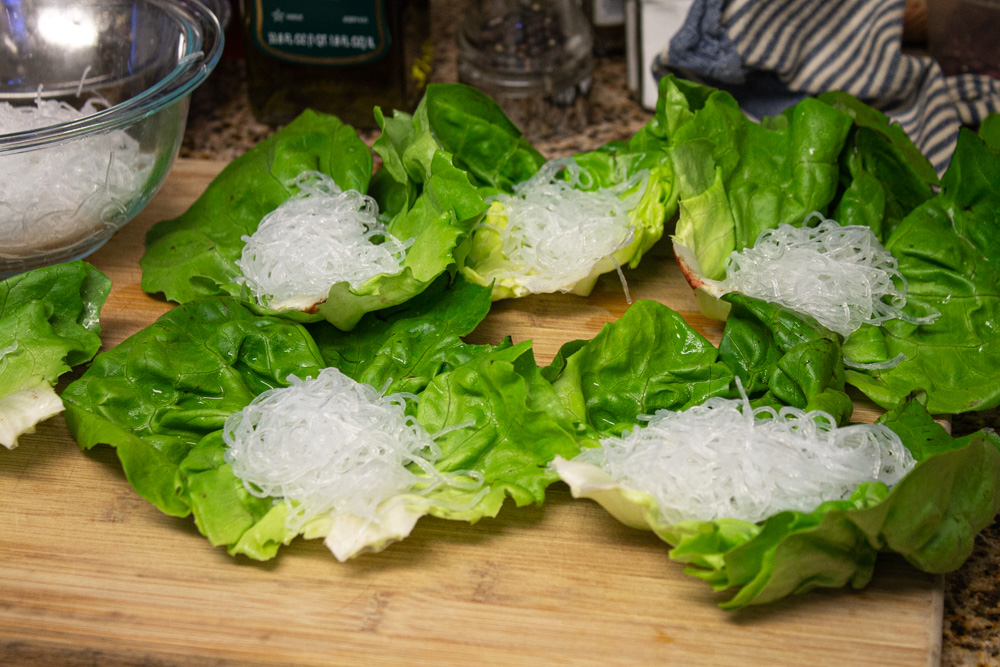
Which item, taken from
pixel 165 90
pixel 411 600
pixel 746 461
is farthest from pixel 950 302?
pixel 165 90

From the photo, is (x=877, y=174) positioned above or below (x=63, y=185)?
below

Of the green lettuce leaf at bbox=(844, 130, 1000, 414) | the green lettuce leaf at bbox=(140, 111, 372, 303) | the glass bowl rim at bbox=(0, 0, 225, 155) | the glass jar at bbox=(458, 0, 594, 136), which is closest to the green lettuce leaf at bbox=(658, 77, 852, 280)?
the green lettuce leaf at bbox=(844, 130, 1000, 414)

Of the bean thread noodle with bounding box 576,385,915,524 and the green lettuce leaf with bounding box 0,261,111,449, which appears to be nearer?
the bean thread noodle with bounding box 576,385,915,524

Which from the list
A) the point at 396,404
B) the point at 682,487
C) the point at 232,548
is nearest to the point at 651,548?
the point at 682,487

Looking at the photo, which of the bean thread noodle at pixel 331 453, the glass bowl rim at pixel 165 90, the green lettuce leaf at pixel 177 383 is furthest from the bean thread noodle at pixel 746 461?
the glass bowl rim at pixel 165 90

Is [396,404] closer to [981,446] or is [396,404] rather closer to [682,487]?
[682,487]

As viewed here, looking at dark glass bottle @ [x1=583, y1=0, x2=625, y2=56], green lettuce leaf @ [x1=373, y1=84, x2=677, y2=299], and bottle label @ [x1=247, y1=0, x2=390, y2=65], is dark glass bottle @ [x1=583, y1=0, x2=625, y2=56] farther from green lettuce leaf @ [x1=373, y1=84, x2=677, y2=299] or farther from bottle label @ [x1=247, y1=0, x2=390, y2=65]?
green lettuce leaf @ [x1=373, y1=84, x2=677, y2=299]

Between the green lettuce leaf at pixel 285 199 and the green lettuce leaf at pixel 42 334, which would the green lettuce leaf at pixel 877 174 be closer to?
the green lettuce leaf at pixel 285 199

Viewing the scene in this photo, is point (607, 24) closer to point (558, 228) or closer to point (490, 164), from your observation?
point (490, 164)
